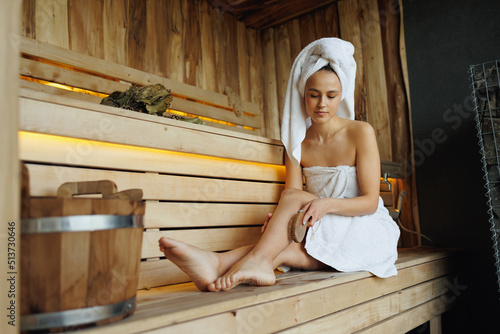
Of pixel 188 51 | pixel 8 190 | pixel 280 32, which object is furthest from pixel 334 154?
pixel 280 32

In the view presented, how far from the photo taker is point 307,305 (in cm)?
143

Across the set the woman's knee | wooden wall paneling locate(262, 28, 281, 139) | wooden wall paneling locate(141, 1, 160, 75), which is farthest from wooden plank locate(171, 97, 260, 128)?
the woman's knee

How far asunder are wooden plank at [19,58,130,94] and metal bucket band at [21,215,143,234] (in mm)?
1777

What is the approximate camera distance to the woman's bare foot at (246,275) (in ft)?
4.58

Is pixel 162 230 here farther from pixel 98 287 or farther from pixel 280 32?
pixel 280 32

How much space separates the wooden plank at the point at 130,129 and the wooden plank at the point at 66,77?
1.14m

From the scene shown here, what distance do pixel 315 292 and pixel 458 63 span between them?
207 centimetres

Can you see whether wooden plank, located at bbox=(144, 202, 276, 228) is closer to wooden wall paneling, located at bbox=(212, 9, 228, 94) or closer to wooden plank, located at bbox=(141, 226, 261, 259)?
wooden plank, located at bbox=(141, 226, 261, 259)

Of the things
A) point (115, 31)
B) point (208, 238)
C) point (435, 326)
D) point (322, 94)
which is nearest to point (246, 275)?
point (208, 238)

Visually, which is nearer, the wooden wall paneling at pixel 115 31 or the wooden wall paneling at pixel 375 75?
the wooden wall paneling at pixel 115 31

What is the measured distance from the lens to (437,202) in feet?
9.53

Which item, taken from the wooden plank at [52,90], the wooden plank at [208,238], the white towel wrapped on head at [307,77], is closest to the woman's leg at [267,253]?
the wooden plank at [208,238]

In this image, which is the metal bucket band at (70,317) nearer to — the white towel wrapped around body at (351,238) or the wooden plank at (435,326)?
the white towel wrapped around body at (351,238)

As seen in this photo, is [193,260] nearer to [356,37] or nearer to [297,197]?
[297,197]
